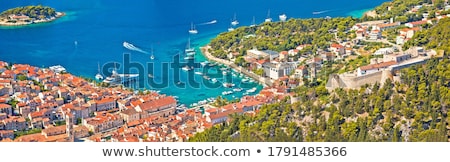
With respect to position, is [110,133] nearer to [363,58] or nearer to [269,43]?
[363,58]

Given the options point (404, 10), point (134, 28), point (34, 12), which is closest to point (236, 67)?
point (404, 10)

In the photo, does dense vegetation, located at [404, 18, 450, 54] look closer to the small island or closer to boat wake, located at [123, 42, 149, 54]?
boat wake, located at [123, 42, 149, 54]

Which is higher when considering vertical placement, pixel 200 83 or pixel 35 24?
pixel 35 24

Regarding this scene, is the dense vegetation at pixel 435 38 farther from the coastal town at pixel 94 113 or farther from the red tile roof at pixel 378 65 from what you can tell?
the coastal town at pixel 94 113

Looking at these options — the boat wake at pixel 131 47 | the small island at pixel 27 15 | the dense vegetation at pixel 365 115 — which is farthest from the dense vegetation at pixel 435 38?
the small island at pixel 27 15

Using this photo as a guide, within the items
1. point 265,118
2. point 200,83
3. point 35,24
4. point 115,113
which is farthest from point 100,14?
point 265,118

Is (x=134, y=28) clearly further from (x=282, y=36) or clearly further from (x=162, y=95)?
(x=162, y=95)

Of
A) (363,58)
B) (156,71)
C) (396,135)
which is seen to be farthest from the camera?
(156,71)
